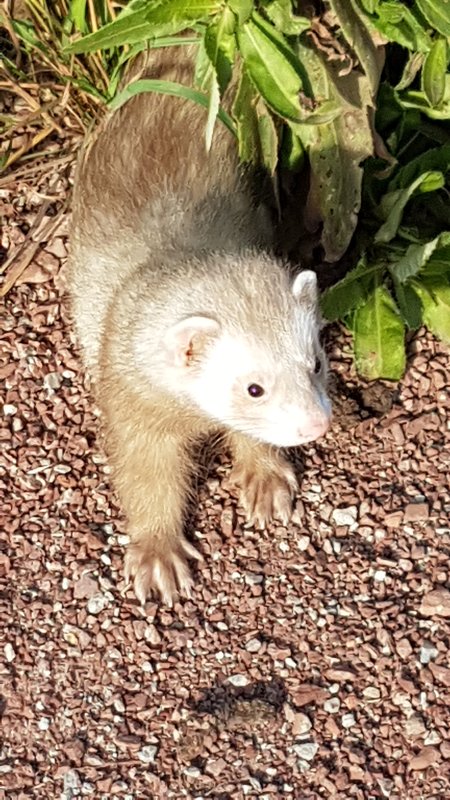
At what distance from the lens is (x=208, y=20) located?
3809mm

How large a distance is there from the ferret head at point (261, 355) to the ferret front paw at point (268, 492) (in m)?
0.57

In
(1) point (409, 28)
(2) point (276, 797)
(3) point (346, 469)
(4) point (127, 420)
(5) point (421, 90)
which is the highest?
(1) point (409, 28)

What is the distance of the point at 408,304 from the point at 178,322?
0.90m

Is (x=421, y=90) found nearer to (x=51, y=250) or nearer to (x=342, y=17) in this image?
(x=342, y=17)

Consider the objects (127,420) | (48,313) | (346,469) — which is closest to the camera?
(127,420)

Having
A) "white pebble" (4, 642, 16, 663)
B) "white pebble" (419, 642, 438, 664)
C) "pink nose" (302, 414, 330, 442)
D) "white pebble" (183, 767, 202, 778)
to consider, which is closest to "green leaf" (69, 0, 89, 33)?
"pink nose" (302, 414, 330, 442)

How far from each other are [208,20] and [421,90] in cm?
78

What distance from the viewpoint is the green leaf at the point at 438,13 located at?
3.76 m

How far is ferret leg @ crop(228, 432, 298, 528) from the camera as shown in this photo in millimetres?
4297

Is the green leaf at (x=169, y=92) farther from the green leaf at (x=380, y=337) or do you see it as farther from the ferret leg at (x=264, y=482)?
the ferret leg at (x=264, y=482)

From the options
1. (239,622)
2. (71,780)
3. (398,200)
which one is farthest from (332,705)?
(398,200)

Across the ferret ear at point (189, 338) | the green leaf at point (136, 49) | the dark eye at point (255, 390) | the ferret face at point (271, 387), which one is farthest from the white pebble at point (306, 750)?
the green leaf at point (136, 49)

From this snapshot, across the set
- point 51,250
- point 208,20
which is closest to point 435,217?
point 208,20

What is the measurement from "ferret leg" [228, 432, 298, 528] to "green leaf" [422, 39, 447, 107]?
1.20 m
